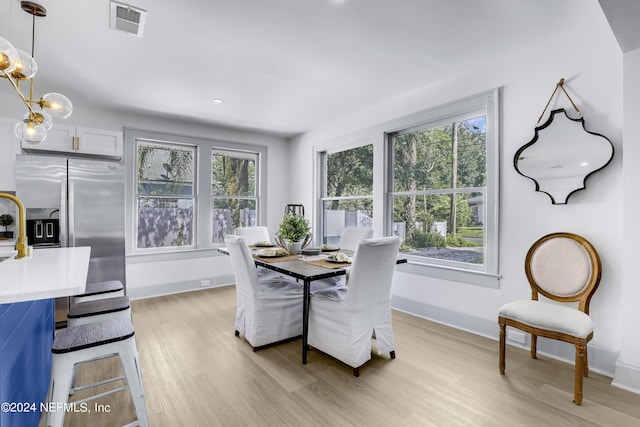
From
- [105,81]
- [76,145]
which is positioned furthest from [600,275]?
[76,145]

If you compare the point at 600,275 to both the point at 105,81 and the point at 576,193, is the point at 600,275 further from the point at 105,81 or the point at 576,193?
the point at 105,81

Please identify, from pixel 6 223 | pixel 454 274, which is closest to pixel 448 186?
pixel 454 274

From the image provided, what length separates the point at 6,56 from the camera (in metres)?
1.44

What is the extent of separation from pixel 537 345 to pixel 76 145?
206 inches

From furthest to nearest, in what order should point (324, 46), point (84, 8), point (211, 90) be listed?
point (211, 90) < point (324, 46) < point (84, 8)

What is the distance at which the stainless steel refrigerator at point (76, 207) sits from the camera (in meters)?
3.34

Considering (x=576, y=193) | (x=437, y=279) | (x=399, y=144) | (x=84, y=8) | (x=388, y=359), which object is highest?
(x=84, y=8)

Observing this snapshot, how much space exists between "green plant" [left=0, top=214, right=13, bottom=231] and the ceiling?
4.75 feet

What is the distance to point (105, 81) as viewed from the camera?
3270mm

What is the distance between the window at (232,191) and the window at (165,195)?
36cm

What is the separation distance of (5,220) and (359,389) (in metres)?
4.15

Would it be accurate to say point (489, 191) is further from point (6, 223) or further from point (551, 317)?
point (6, 223)

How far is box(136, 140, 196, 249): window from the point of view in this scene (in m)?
4.53

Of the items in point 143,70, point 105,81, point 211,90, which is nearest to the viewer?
point 143,70
